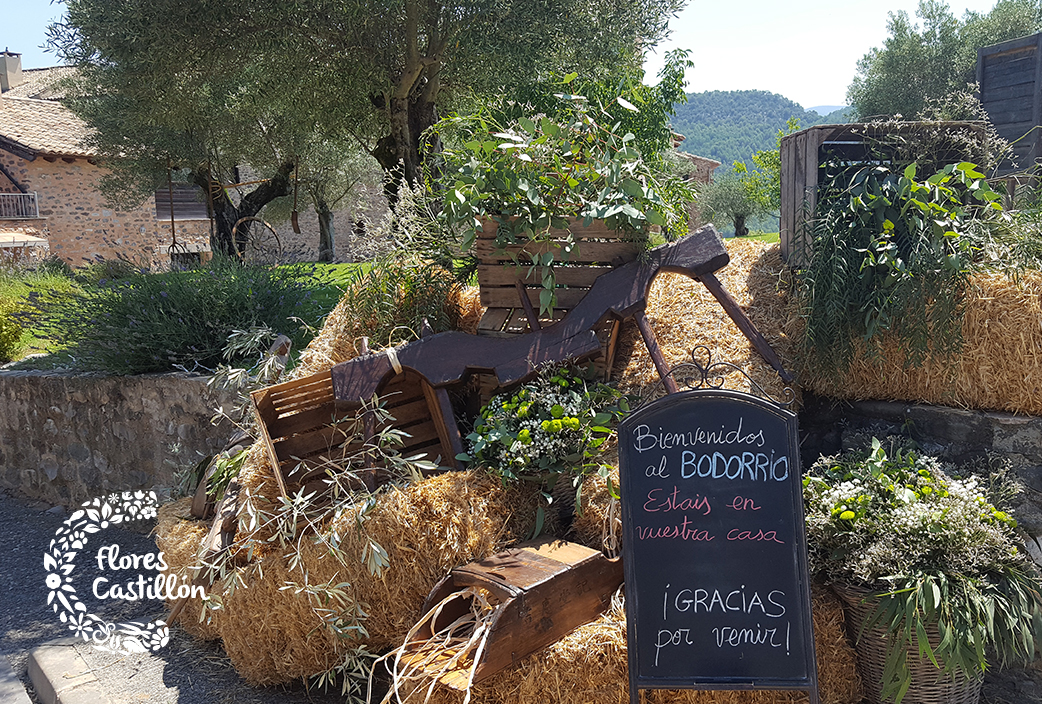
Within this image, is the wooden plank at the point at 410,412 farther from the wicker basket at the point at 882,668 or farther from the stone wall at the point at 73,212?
the stone wall at the point at 73,212

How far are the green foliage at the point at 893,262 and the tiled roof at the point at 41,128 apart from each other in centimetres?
2017

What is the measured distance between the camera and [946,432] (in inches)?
140

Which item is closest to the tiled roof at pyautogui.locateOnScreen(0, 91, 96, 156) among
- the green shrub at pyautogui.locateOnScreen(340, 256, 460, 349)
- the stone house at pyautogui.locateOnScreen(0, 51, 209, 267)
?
the stone house at pyautogui.locateOnScreen(0, 51, 209, 267)

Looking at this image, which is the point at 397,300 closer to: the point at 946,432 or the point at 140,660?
the point at 140,660

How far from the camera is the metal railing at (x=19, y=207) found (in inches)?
805

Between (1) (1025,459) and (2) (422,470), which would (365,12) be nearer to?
(2) (422,470)

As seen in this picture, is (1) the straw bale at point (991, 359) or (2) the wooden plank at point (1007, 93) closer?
(1) the straw bale at point (991, 359)

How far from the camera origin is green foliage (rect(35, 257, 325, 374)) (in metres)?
5.90

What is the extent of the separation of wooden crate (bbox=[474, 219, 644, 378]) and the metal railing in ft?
70.7

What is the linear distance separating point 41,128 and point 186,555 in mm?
22623

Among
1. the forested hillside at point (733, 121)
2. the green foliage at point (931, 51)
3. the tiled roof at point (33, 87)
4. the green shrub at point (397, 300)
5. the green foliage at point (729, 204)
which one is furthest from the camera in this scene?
the forested hillside at point (733, 121)

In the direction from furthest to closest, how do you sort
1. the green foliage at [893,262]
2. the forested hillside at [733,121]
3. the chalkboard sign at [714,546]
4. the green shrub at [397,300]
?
the forested hillside at [733,121]
the green shrub at [397,300]
the green foliage at [893,262]
the chalkboard sign at [714,546]

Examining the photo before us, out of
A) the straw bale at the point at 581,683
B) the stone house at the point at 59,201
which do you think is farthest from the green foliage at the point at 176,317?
the stone house at the point at 59,201

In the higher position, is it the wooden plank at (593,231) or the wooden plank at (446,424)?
the wooden plank at (593,231)
